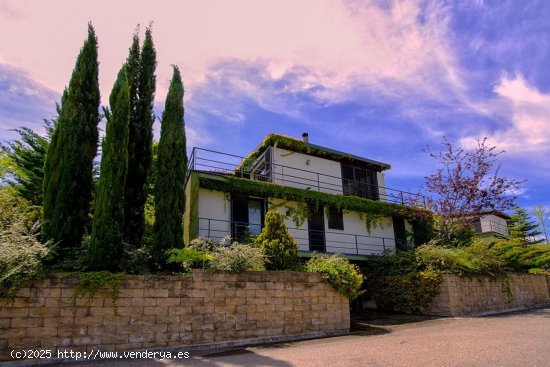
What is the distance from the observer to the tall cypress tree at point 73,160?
9.59 m

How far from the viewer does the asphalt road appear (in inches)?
264

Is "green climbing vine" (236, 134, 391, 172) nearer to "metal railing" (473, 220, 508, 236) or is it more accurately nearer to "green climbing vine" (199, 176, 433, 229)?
"green climbing vine" (199, 176, 433, 229)

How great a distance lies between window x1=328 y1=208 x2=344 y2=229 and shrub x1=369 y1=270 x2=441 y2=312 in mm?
3049

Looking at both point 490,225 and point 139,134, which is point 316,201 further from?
point 490,225

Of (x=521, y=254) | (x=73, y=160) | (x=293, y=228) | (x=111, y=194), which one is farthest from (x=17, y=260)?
(x=521, y=254)

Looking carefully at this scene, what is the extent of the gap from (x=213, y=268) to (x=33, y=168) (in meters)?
9.82

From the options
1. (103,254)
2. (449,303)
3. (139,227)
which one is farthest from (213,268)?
(449,303)

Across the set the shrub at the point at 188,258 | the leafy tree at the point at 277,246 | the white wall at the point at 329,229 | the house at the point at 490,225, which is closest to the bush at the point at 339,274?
the leafy tree at the point at 277,246

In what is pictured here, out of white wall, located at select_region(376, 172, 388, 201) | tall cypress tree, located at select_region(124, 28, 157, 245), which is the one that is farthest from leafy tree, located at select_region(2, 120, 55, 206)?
white wall, located at select_region(376, 172, 388, 201)

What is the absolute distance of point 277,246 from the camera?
11.6 meters

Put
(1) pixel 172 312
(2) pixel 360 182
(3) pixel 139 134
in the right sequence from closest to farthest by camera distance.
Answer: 1. (1) pixel 172 312
2. (3) pixel 139 134
3. (2) pixel 360 182

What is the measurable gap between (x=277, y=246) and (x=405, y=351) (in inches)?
200

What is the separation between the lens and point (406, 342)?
343 inches

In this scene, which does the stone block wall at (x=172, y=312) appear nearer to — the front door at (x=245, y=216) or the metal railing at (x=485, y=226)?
the front door at (x=245, y=216)
